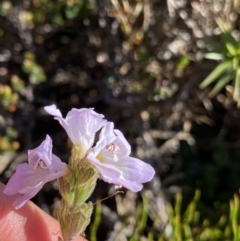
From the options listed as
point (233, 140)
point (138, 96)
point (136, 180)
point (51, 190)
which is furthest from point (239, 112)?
point (136, 180)

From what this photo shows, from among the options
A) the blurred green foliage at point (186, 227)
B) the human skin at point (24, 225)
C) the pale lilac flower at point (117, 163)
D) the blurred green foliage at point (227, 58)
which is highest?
the pale lilac flower at point (117, 163)

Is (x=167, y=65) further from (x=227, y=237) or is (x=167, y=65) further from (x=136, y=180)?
(x=136, y=180)

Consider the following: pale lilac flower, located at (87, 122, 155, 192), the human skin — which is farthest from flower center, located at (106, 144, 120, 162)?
the human skin

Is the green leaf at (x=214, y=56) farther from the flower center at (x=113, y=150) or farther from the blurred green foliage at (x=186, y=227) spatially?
the flower center at (x=113, y=150)

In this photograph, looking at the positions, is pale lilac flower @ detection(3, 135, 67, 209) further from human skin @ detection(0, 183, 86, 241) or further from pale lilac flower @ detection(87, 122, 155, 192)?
human skin @ detection(0, 183, 86, 241)

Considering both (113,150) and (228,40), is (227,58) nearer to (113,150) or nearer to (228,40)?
(228,40)

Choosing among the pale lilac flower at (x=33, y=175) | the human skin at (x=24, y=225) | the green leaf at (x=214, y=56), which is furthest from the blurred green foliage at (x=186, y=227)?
the pale lilac flower at (x=33, y=175)
